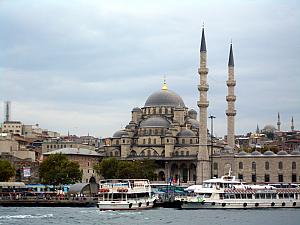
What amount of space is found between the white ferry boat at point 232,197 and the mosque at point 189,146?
3199 cm

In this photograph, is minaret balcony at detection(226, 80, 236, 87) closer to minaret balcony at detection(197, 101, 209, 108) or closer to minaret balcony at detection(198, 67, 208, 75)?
minaret balcony at detection(198, 67, 208, 75)

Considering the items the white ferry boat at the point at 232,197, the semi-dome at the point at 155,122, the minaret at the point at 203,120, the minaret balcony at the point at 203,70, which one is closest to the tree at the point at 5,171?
the minaret at the point at 203,120

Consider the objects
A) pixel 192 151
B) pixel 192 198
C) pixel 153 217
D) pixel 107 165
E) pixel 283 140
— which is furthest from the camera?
pixel 283 140

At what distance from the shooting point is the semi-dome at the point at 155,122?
390 ft

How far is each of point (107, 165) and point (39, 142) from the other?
43.9 metres

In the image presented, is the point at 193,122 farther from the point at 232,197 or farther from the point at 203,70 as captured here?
the point at 232,197

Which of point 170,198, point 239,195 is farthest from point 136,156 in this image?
point 239,195

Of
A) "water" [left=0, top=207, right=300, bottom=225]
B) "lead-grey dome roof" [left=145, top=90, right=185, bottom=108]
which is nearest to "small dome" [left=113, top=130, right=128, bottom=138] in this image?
"lead-grey dome roof" [left=145, top=90, right=185, bottom=108]

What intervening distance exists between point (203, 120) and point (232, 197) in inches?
1366

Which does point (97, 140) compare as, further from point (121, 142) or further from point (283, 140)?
point (121, 142)

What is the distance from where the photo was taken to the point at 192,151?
114562mm

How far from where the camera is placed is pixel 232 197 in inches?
2630

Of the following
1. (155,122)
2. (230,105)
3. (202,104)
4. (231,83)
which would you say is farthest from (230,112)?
(155,122)

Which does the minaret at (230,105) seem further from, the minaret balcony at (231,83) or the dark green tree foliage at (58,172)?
the dark green tree foliage at (58,172)
